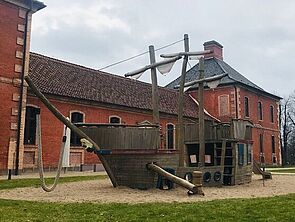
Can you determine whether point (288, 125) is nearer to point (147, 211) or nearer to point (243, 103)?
point (243, 103)

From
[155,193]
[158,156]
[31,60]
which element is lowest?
[155,193]

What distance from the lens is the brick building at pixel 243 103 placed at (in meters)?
35.8

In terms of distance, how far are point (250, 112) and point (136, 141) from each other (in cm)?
2736

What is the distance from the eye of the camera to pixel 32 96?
2150cm

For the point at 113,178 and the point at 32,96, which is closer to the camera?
the point at 113,178

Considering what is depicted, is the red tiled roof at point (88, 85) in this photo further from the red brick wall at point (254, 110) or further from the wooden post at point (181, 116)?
the wooden post at point (181, 116)

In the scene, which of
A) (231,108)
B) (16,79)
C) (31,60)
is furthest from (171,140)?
(16,79)

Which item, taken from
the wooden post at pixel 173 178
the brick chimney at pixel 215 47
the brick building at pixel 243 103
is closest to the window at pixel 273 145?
the brick building at pixel 243 103

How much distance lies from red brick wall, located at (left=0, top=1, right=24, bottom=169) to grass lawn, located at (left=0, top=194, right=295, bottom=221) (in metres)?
10.8

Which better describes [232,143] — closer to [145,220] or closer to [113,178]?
[113,178]

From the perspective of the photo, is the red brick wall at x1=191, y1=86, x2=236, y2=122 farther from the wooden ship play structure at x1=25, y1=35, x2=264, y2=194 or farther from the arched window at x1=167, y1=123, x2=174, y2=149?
the wooden ship play structure at x1=25, y1=35, x2=264, y2=194

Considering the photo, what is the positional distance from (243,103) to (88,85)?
55.6ft

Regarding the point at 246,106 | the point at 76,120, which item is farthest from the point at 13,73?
the point at 246,106

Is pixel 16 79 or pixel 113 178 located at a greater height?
pixel 16 79
